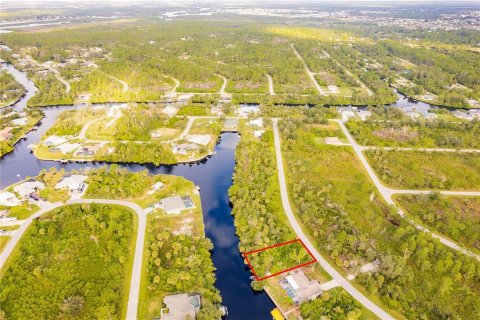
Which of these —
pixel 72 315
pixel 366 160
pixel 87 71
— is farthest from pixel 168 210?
pixel 87 71

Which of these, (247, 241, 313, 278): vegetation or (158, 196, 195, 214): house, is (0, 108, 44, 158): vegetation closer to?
(158, 196, 195, 214): house

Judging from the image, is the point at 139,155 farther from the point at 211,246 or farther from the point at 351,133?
the point at 351,133

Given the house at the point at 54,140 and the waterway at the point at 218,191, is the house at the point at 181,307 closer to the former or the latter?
the waterway at the point at 218,191

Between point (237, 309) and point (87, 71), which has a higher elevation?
point (87, 71)

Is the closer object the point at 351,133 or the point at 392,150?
the point at 392,150

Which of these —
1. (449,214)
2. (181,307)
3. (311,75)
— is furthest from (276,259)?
(311,75)

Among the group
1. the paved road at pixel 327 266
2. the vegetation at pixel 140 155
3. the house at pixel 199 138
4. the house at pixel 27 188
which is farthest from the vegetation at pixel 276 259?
the house at pixel 27 188

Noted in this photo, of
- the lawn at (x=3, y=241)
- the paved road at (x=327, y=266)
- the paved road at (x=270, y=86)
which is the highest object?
the paved road at (x=270, y=86)
